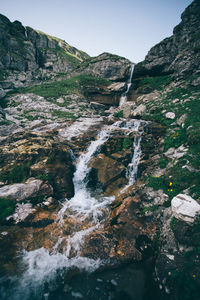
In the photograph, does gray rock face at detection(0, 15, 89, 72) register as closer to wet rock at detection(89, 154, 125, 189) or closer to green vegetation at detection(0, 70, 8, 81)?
green vegetation at detection(0, 70, 8, 81)

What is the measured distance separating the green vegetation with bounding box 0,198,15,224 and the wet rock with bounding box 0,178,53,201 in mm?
264

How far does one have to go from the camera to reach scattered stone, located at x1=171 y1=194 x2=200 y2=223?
18.8 ft

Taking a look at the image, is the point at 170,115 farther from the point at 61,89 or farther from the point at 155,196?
the point at 61,89

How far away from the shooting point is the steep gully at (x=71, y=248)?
5.51 metres

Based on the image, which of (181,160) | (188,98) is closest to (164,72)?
(188,98)

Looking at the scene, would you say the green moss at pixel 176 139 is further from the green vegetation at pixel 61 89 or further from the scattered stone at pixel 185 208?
the green vegetation at pixel 61 89

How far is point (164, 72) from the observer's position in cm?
2788

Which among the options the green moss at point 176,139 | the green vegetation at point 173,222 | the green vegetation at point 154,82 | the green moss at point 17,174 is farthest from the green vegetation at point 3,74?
the green vegetation at point 173,222

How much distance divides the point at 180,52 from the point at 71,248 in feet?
110

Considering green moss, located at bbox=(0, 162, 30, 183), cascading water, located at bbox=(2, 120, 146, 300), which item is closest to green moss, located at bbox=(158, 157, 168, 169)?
cascading water, located at bbox=(2, 120, 146, 300)

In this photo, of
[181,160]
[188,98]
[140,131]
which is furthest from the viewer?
[188,98]

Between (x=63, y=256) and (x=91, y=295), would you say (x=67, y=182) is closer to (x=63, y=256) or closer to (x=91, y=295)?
(x=63, y=256)

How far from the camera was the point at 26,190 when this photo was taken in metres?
8.88

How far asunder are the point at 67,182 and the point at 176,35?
34261 millimetres
